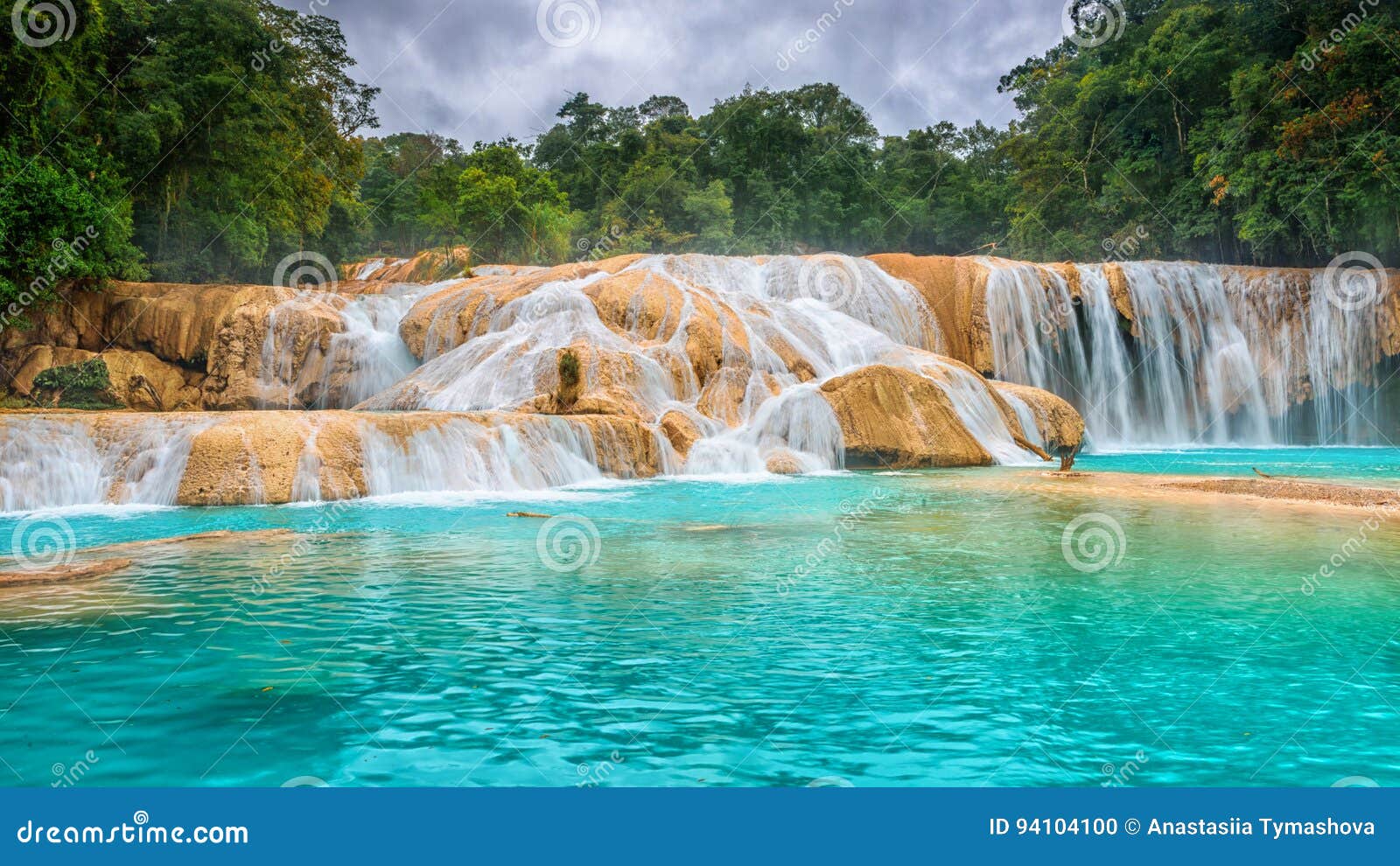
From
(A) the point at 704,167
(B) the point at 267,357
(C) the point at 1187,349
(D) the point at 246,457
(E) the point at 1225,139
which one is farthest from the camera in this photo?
(A) the point at 704,167

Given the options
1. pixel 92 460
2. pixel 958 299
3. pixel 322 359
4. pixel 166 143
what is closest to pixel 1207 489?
pixel 958 299

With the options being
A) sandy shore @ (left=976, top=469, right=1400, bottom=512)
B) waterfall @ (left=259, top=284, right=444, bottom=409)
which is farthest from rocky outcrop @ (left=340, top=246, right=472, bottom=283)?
sandy shore @ (left=976, top=469, right=1400, bottom=512)

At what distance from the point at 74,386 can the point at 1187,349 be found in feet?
95.9

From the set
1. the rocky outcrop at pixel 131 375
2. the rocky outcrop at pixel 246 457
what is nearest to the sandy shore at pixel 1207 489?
the rocky outcrop at pixel 246 457

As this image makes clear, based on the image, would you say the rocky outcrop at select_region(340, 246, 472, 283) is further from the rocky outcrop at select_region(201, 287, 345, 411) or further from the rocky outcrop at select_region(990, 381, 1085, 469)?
the rocky outcrop at select_region(990, 381, 1085, 469)

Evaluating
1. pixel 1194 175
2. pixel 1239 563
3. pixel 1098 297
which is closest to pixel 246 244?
pixel 1098 297

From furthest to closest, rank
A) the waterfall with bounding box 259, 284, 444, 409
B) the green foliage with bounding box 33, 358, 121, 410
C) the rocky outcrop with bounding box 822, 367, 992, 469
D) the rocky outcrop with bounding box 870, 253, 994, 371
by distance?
the rocky outcrop with bounding box 870, 253, 994, 371 < the waterfall with bounding box 259, 284, 444, 409 < the green foliage with bounding box 33, 358, 121, 410 < the rocky outcrop with bounding box 822, 367, 992, 469

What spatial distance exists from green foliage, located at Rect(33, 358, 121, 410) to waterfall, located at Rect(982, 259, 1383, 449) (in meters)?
22.7

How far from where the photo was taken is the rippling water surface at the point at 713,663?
12.1 feet

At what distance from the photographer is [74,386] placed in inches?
814

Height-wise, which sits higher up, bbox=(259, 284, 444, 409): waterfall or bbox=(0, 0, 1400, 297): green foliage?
bbox=(0, 0, 1400, 297): green foliage

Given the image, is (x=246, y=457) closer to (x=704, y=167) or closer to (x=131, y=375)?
(x=131, y=375)

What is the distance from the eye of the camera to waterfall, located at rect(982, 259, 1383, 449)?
27.7 metres

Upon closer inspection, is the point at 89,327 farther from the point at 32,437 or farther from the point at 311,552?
the point at 311,552
